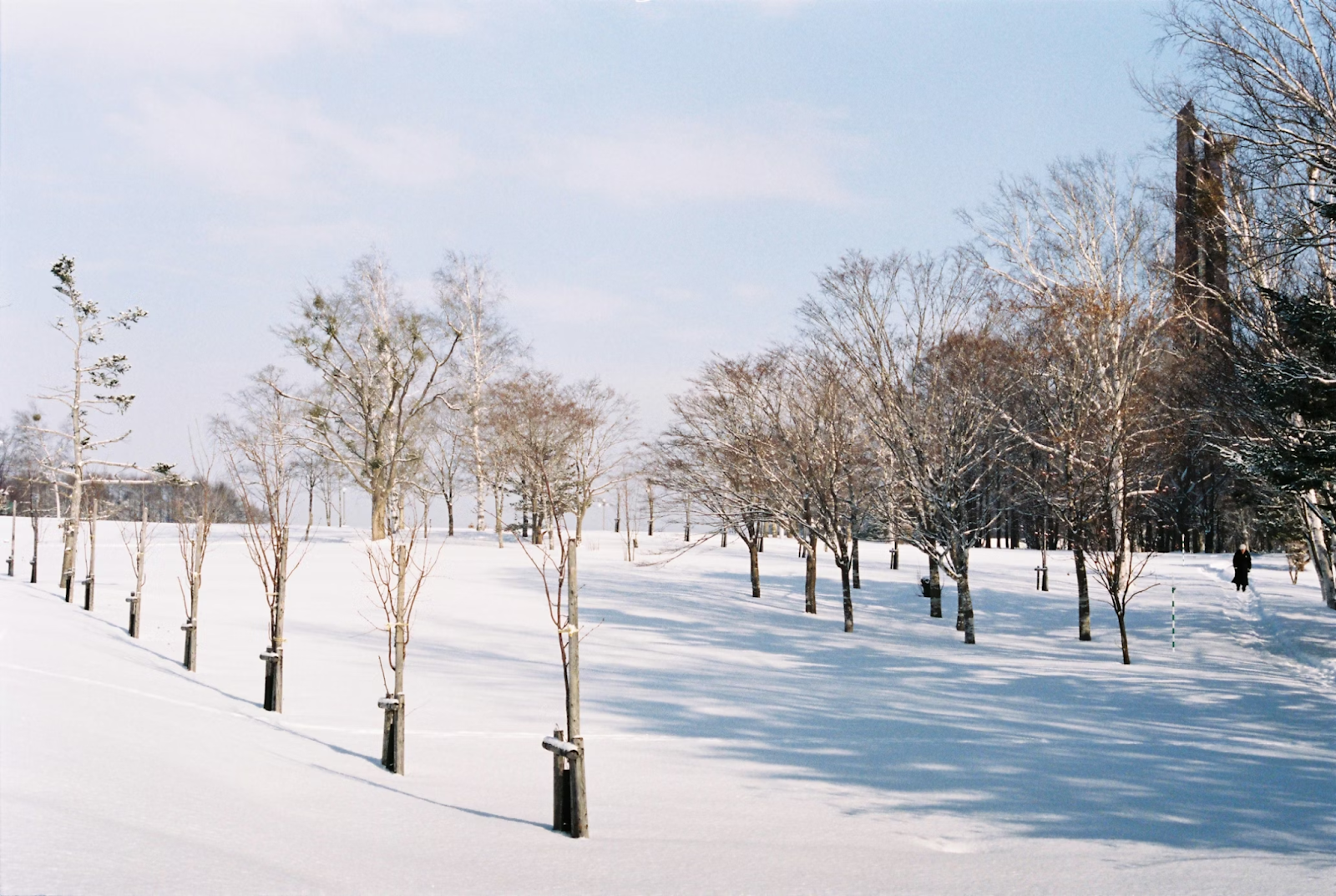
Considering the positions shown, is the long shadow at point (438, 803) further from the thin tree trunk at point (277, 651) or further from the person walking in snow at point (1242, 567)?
the person walking in snow at point (1242, 567)

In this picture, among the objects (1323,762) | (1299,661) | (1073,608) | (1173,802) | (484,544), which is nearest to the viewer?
(1173,802)

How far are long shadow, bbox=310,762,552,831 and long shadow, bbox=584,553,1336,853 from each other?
333 centimetres

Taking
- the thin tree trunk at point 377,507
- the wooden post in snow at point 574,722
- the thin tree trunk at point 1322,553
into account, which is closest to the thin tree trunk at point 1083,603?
the thin tree trunk at point 1322,553

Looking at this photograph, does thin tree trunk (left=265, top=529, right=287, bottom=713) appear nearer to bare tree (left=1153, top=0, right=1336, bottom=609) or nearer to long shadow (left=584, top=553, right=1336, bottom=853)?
long shadow (left=584, top=553, right=1336, bottom=853)

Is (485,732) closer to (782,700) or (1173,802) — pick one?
(782,700)

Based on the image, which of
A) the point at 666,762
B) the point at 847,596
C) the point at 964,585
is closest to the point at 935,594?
the point at 964,585

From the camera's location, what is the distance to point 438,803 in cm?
771

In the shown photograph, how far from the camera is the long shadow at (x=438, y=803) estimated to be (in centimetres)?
728

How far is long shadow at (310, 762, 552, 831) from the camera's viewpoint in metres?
7.28

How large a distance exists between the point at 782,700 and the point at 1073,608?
18561mm

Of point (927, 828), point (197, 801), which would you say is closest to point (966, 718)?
point (927, 828)

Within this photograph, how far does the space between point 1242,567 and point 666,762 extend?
2905 centimetres

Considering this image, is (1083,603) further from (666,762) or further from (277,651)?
(277,651)

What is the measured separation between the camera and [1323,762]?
9695 mm
